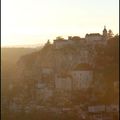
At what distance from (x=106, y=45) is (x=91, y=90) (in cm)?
516

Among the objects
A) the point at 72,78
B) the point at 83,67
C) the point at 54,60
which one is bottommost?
→ the point at 72,78

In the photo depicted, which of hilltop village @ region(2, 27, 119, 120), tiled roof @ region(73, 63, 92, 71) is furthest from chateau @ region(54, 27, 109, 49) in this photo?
tiled roof @ region(73, 63, 92, 71)

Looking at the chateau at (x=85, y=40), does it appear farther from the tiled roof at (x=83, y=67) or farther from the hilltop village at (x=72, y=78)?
the tiled roof at (x=83, y=67)

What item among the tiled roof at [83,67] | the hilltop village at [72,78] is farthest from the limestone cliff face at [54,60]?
the tiled roof at [83,67]

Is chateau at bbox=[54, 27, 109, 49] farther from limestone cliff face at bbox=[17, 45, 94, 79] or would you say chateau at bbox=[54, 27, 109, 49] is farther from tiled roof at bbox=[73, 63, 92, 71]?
tiled roof at bbox=[73, 63, 92, 71]

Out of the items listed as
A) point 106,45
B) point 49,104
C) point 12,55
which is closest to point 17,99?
point 49,104

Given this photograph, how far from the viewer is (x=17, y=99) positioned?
1473 inches

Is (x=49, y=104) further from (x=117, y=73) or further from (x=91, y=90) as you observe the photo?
(x=117, y=73)

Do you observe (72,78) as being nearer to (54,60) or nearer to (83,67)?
(83,67)

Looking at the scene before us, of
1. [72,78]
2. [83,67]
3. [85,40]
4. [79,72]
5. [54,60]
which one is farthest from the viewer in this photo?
[85,40]

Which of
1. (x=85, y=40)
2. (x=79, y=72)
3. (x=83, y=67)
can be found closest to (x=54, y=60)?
(x=83, y=67)

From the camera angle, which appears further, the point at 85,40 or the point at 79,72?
the point at 85,40

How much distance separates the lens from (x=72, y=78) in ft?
129

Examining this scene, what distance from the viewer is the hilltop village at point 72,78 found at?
35281mm
